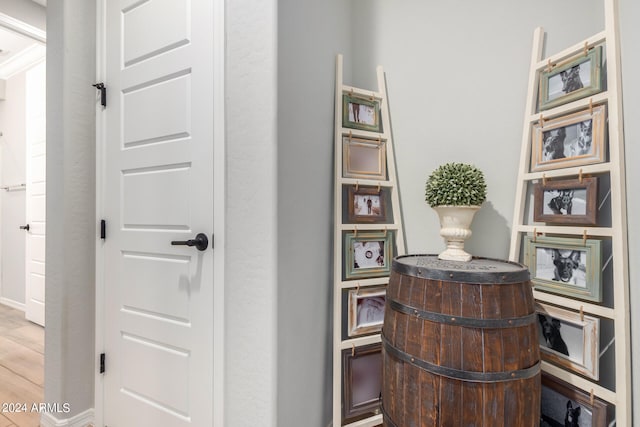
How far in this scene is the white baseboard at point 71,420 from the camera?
147 centimetres

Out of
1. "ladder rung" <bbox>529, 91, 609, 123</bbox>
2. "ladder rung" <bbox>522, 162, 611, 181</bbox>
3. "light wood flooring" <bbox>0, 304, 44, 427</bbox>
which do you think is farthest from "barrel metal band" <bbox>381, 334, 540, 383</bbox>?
"light wood flooring" <bbox>0, 304, 44, 427</bbox>

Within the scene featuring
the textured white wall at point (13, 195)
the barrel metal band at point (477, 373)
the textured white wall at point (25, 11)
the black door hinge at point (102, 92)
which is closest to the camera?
Result: the barrel metal band at point (477, 373)

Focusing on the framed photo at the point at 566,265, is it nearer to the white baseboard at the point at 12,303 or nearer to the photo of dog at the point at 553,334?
the photo of dog at the point at 553,334

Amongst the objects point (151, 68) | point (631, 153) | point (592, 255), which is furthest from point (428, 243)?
point (151, 68)

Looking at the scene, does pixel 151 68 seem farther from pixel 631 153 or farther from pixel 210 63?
pixel 631 153

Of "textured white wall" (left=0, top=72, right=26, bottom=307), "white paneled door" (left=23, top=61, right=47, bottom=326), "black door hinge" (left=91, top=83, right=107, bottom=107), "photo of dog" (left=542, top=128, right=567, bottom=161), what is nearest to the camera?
"photo of dog" (left=542, top=128, right=567, bottom=161)

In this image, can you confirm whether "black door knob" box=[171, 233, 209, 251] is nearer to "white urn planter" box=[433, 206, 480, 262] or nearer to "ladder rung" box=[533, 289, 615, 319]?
"white urn planter" box=[433, 206, 480, 262]

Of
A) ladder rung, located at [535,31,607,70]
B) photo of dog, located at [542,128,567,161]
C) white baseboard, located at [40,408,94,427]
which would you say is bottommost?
white baseboard, located at [40,408,94,427]

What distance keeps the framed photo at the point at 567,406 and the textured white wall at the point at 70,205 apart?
2.08 m

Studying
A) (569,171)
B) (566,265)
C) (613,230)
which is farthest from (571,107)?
(566,265)

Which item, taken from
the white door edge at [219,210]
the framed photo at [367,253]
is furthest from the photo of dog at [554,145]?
the white door edge at [219,210]

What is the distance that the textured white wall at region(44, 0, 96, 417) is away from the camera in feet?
4.91

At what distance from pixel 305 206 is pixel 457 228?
0.60m

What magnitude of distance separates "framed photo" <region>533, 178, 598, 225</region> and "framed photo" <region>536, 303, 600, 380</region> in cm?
32
